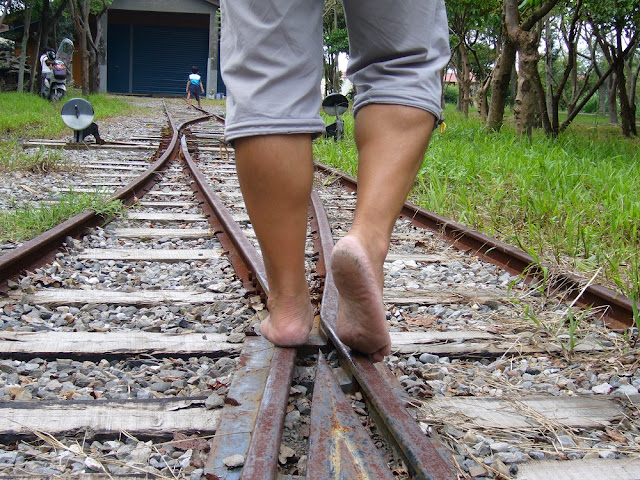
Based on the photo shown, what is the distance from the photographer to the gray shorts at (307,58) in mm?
1337

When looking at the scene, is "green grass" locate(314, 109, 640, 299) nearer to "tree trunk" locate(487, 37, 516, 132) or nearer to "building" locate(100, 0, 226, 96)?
"tree trunk" locate(487, 37, 516, 132)

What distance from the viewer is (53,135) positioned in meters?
8.55

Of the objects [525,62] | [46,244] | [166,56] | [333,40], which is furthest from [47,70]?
[46,244]

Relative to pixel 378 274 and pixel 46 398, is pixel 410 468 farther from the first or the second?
pixel 46 398

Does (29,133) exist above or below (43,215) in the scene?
above

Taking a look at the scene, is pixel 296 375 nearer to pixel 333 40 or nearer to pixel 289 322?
pixel 289 322

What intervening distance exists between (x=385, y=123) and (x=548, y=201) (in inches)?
99.3

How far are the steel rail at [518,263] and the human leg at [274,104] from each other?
1.28m

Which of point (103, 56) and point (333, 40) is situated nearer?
point (333, 40)

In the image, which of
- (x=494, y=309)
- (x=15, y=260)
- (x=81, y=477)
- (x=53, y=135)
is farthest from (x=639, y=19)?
(x=81, y=477)

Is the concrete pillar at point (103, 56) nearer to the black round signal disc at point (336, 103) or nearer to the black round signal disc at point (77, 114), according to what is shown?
the black round signal disc at point (77, 114)

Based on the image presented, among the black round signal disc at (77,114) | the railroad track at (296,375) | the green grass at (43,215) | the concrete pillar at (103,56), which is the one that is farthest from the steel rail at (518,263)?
the concrete pillar at (103,56)

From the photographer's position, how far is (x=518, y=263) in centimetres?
280

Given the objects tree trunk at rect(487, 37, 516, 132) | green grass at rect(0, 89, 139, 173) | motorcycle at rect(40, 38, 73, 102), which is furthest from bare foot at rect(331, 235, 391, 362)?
motorcycle at rect(40, 38, 73, 102)
